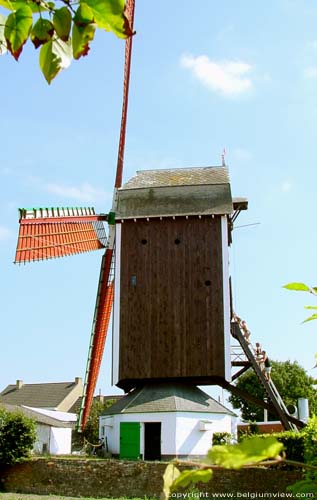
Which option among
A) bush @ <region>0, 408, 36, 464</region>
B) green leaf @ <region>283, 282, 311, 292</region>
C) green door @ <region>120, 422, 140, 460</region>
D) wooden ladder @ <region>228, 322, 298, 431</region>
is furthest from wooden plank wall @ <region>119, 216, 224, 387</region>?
green leaf @ <region>283, 282, 311, 292</region>

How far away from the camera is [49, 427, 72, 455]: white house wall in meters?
32.2

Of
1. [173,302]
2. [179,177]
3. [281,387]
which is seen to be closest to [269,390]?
[173,302]

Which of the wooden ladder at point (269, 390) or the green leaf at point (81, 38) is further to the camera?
the wooden ladder at point (269, 390)

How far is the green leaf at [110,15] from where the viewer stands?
141cm

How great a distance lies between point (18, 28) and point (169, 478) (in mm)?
1078

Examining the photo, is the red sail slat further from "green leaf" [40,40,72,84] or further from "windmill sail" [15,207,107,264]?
"green leaf" [40,40,72,84]

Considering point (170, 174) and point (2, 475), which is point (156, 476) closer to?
point (2, 475)

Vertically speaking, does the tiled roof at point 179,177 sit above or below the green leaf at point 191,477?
above

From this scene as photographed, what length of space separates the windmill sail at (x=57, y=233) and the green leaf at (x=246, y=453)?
2119 cm

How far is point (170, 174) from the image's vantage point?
24.8m

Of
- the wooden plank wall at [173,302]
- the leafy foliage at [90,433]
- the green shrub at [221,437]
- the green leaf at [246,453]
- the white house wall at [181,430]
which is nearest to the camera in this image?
the green leaf at [246,453]

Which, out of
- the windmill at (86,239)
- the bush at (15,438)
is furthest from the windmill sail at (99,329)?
the bush at (15,438)

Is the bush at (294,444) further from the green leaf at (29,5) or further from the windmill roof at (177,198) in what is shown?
the green leaf at (29,5)

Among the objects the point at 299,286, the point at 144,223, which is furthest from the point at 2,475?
the point at 299,286
